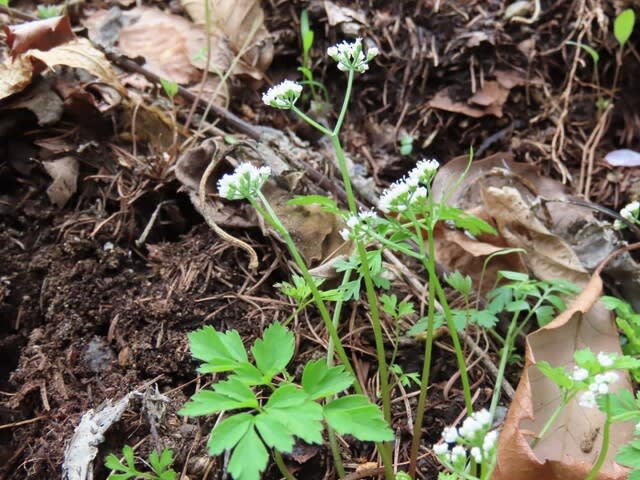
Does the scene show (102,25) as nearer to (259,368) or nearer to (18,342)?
(18,342)

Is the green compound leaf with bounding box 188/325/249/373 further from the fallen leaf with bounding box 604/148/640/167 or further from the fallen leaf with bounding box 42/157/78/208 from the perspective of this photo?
the fallen leaf with bounding box 604/148/640/167

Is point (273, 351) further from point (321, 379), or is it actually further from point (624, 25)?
point (624, 25)

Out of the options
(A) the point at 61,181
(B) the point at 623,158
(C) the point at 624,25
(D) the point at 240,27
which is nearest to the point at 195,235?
(A) the point at 61,181

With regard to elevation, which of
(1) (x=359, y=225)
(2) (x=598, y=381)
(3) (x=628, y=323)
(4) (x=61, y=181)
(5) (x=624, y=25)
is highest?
(5) (x=624, y=25)

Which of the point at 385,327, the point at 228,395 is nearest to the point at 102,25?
the point at 385,327

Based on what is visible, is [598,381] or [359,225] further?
[359,225]

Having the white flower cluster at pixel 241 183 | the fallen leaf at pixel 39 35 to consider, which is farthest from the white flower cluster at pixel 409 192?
the fallen leaf at pixel 39 35

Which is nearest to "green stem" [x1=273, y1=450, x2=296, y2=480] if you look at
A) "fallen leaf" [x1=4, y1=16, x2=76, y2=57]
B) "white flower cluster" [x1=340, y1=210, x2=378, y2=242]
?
"white flower cluster" [x1=340, y1=210, x2=378, y2=242]
